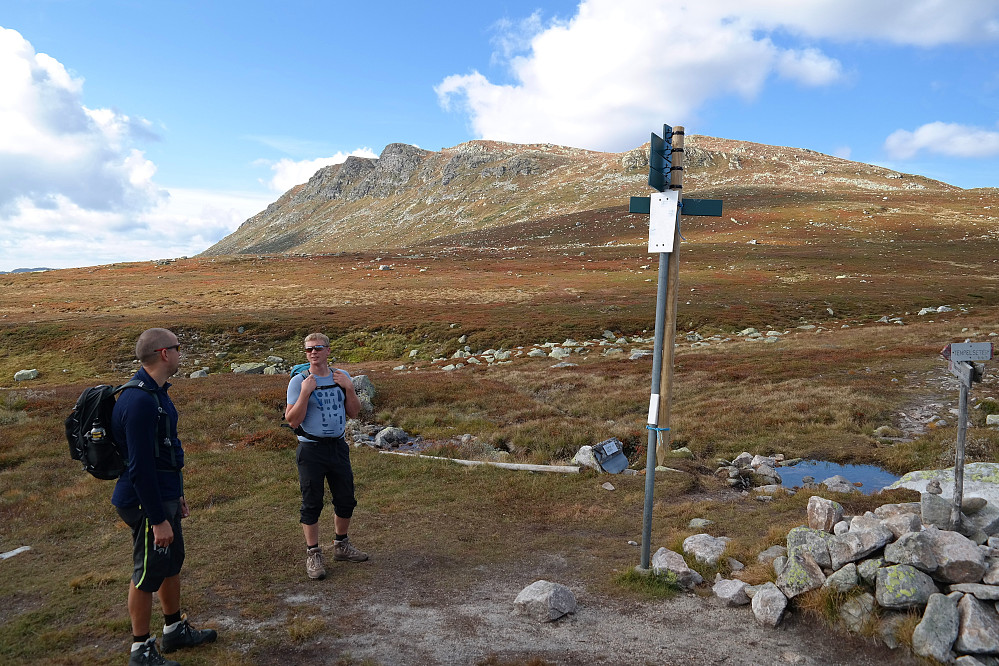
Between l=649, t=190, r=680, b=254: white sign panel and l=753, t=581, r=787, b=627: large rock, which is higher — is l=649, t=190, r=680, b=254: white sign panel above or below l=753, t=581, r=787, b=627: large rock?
above

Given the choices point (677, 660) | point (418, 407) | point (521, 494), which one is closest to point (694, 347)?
point (418, 407)

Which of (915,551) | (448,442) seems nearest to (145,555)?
(915,551)

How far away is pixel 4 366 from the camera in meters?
32.5

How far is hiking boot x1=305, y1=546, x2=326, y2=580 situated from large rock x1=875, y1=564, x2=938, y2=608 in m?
6.14

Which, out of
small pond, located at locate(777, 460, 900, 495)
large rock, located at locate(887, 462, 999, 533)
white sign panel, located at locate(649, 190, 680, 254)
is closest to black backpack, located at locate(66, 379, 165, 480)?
white sign panel, located at locate(649, 190, 680, 254)

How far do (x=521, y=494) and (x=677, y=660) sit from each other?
544 cm

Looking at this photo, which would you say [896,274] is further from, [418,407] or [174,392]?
[174,392]

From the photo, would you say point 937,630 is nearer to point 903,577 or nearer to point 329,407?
point 903,577

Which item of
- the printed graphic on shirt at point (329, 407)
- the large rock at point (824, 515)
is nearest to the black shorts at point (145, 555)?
the printed graphic on shirt at point (329, 407)

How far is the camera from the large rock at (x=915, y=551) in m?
5.48

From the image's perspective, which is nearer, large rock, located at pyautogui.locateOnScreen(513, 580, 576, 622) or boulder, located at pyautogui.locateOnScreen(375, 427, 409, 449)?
large rock, located at pyautogui.locateOnScreen(513, 580, 576, 622)

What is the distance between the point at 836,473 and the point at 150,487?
12.5 metres

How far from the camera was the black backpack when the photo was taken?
4801 mm

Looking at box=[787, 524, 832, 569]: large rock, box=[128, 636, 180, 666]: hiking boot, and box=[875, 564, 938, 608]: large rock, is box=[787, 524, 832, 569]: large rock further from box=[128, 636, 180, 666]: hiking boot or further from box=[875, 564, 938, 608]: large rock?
box=[128, 636, 180, 666]: hiking boot
